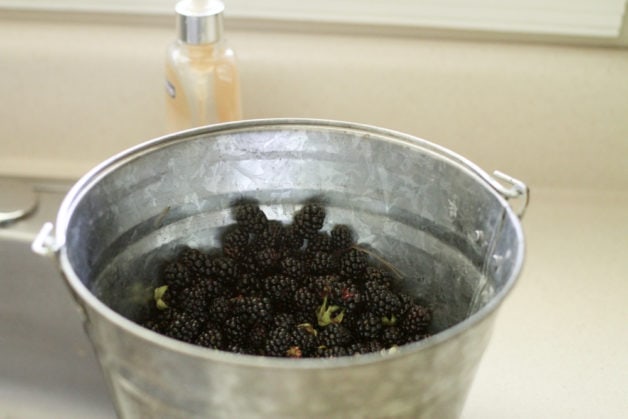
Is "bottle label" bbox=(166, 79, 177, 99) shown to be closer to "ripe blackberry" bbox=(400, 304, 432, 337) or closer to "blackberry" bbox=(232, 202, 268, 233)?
"blackberry" bbox=(232, 202, 268, 233)

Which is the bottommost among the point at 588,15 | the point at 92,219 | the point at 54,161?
the point at 54,161

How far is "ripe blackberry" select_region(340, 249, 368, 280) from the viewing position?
0.62m

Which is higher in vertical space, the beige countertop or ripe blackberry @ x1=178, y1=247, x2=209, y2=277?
ripe blackberry @ x1=178, y1=247, x2=209, y2=277

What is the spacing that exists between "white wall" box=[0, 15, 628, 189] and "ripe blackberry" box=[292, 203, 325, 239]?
0.22 metres

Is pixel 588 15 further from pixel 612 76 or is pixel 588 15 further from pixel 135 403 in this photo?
pixel 135 403

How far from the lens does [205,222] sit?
63cm

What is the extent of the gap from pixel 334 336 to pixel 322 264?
82 mm

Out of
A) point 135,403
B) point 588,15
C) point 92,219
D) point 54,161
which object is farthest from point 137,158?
point 588,15

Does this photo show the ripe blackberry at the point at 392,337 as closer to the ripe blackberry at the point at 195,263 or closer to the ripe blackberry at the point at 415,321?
the ripe blackberry at the point at 415,321

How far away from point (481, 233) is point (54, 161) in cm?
56

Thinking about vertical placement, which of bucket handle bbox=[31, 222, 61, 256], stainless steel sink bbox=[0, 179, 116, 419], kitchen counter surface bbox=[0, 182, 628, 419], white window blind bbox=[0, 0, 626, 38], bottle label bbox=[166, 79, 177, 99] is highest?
white window blind bbox=[0, 0, 626, 38]

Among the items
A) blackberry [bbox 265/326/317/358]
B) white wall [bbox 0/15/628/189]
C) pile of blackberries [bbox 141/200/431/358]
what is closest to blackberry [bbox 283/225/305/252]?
pile of blackberries [bbox 141/200/431/358]

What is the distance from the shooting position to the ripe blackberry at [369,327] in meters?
0.57

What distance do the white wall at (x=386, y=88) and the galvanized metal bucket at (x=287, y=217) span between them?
211mm
